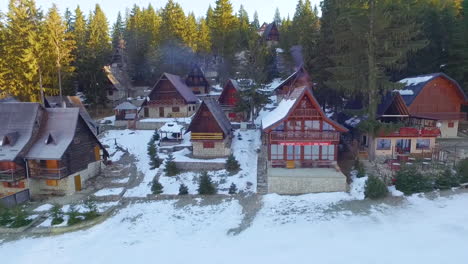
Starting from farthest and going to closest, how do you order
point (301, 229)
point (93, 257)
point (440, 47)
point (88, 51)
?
point (88, 51)
point (440, 47)
point (301, 229)
point (93, 257)

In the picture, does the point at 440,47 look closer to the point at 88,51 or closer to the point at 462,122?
the point at 462,122

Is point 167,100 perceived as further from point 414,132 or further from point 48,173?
point 414,132

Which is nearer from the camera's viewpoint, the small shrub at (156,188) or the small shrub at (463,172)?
the small shrub at (463,172)

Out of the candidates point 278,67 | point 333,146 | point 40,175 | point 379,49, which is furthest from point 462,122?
point 40,175

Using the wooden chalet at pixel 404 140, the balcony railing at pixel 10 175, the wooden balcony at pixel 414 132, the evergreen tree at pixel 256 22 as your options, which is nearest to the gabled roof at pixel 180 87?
the balcony railing at pixel 10 175

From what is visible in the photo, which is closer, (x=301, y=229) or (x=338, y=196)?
(x=301, y=229)

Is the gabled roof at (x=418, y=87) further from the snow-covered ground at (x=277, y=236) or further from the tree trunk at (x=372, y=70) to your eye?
the snow-covered ground at (x=277, y=236)
